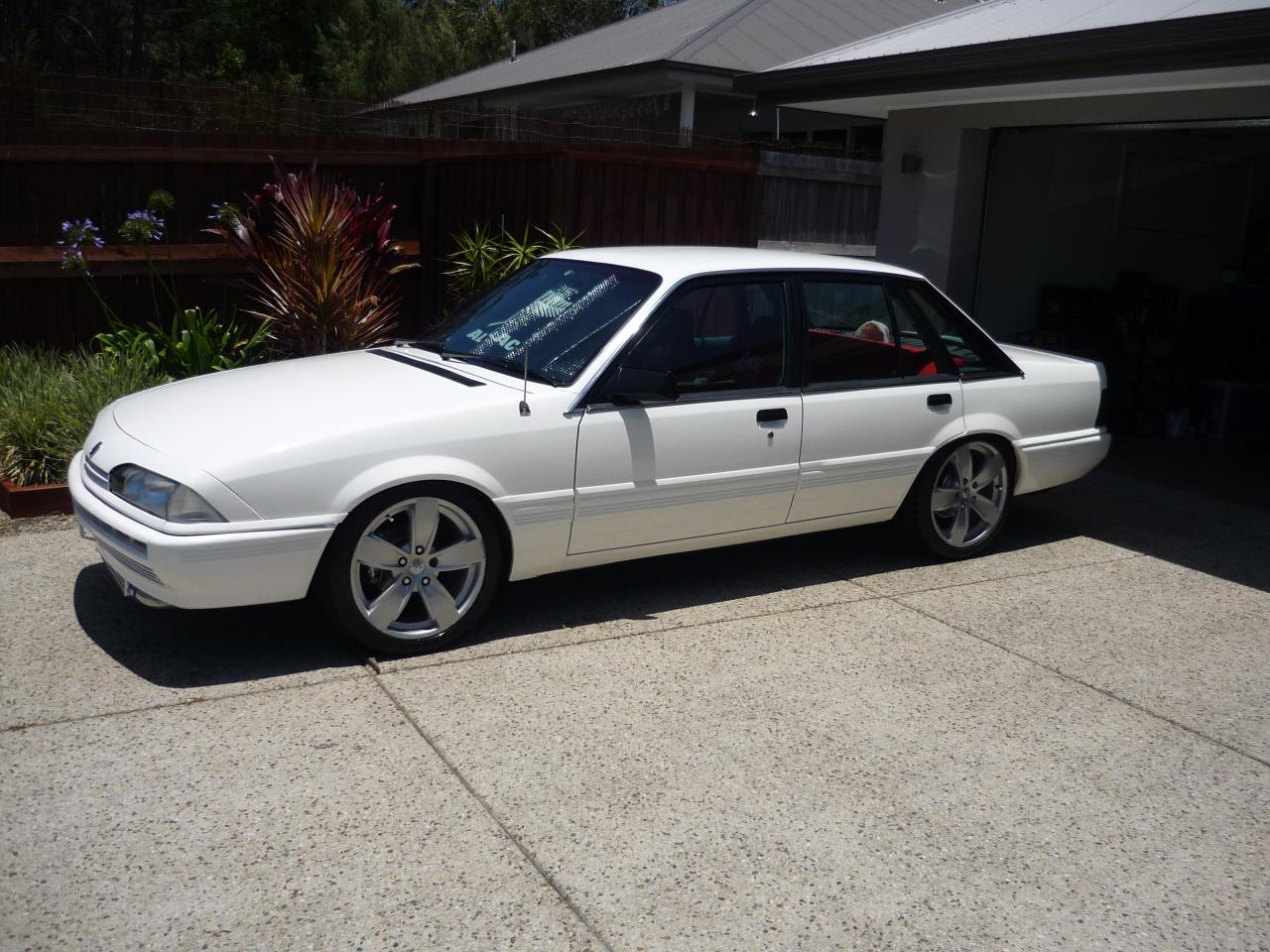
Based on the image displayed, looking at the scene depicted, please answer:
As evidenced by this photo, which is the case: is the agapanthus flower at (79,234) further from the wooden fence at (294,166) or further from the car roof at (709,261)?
the car roof at (709,261)

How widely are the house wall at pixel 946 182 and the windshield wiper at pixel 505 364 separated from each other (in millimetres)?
5626

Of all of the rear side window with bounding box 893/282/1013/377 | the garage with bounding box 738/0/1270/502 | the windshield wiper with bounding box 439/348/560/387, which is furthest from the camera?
the garage with bounding box 738/0/1270/502

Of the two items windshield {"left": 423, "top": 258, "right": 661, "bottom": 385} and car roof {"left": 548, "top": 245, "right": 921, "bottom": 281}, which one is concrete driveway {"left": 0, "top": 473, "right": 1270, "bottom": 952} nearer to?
windshield {"left": 423, "top": 258, "right": 661, "bottom": 385}

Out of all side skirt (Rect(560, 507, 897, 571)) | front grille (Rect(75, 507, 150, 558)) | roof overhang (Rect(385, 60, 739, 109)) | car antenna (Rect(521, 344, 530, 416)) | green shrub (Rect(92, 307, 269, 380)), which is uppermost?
roof overhang (Rect(385, 60, 739, 109))

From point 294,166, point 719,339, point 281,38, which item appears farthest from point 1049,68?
point 281,38

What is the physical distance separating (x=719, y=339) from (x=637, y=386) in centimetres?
69

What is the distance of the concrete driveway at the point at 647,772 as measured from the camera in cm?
322

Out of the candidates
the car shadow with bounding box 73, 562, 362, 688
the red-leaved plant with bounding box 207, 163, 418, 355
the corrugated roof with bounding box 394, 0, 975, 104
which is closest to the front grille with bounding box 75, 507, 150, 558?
the car shadow with bounding box 73, 562, 362, 688

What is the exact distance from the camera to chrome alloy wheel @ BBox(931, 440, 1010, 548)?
20.8 feet

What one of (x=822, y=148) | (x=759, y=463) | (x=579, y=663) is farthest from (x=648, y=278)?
(x=822, y=148)

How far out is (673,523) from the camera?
5336mm

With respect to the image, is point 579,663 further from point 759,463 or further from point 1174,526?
point 1174,526

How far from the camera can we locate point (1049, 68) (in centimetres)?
730

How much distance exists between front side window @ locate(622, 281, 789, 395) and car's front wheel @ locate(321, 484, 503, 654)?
1.05 meters
